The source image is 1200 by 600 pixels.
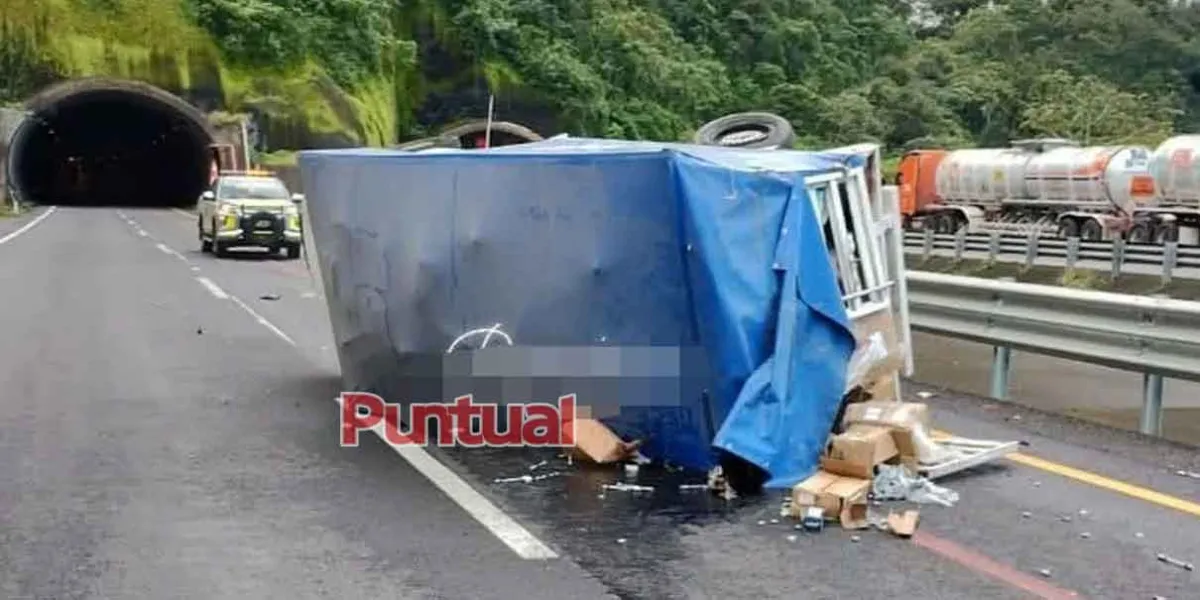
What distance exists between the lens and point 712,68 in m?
75.3

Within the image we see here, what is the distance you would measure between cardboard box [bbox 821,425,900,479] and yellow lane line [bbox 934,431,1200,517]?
116 cm

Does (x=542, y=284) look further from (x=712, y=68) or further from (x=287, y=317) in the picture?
(x=712, y=68)

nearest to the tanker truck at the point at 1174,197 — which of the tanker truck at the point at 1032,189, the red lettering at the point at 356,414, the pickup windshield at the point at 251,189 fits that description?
the tanker truck at the point at 1032,189

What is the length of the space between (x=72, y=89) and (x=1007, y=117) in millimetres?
45491

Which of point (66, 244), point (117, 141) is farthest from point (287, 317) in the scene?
point (117, 141)

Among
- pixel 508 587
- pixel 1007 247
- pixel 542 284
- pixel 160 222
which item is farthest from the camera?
pixel 160 222

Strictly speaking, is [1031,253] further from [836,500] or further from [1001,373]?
[836,500]

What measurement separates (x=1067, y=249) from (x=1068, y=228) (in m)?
13.2

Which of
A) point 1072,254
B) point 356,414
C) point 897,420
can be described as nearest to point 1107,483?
point 897,420

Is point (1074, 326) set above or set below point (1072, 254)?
above

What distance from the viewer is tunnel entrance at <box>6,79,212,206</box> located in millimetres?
53375

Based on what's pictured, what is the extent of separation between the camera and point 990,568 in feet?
20.0

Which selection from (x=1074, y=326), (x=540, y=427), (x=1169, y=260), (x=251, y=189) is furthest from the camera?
(x=251, y=189)

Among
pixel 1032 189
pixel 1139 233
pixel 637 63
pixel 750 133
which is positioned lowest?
pixel 1139 233
